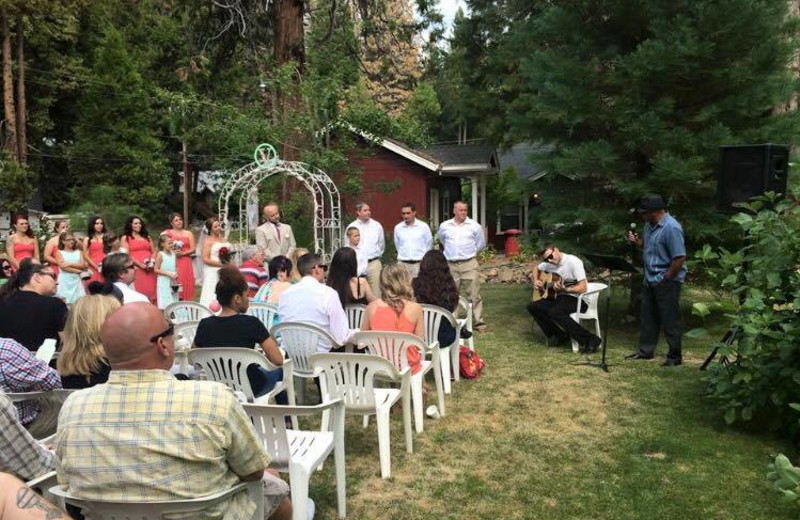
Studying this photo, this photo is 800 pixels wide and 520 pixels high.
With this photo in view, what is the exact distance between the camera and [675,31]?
7.54 metres

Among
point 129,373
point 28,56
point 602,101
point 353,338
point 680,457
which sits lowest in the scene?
point 680,457

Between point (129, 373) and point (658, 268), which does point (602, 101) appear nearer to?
point (658, 268)

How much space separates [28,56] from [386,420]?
24.8 meters

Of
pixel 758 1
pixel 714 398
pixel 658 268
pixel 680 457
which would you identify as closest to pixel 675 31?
pixel 758 1

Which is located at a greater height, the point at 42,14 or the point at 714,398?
the point at 42,14

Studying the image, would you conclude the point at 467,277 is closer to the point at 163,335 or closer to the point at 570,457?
the point at 570,457

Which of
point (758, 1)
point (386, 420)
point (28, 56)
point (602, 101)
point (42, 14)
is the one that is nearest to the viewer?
point (386, 420)

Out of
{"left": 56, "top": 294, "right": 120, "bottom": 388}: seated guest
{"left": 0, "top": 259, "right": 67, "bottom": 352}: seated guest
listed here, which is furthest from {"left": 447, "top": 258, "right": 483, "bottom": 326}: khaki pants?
{"left": 56, "top": 294, "right": 120, "bottom": 388}: seated guest

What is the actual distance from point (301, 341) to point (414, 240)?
417 centimetres

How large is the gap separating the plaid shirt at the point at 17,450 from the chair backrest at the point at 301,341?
2.19m

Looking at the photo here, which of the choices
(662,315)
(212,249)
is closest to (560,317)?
(662,315)

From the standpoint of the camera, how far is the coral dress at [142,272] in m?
7.46

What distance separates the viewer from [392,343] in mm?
4492

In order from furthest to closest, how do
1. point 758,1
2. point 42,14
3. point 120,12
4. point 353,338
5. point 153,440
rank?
point 120,12, point 42,14, point 758,1, point 353,338, point 153,440
